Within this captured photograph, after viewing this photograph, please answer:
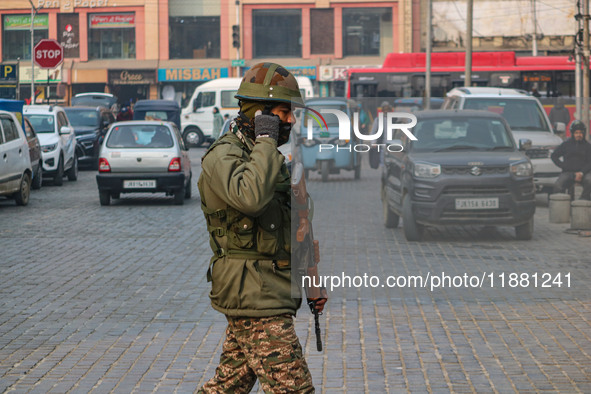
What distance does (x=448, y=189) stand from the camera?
11.9 m

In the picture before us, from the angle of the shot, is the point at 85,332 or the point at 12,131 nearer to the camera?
the point at 85,332

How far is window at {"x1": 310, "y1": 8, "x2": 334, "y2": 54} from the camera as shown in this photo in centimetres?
5375

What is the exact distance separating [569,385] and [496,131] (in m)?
5.97

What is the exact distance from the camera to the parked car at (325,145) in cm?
495

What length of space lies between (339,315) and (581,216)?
22.4ft

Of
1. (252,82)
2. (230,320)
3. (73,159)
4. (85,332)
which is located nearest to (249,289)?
(230,320)

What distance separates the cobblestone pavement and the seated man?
1289mm

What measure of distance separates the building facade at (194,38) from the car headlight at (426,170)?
40.8 metres

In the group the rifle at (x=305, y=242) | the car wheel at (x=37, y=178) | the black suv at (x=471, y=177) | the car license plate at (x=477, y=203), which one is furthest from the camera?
the car wheel at (x=37, y=178)

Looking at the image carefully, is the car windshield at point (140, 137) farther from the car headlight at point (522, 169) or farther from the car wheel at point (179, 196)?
the car headlight at point (522, 169)

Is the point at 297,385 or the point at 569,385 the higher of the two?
the point at 297,385

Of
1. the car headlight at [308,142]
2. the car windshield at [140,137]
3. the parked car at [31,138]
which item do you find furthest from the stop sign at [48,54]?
the car headlight at [308,142]

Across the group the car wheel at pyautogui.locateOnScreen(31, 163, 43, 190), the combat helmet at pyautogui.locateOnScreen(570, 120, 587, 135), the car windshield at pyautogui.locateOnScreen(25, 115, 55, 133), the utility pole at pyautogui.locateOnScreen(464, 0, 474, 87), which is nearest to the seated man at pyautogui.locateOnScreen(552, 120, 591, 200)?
the combat helmet at pyautogui.locateOnScreen(570, 120, 587, 135)

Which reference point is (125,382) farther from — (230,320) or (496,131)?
(496,131)
